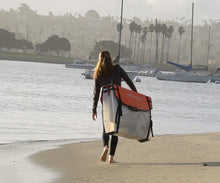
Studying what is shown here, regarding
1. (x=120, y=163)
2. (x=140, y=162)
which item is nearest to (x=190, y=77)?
(x=140, y=162)

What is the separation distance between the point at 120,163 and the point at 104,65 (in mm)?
1664

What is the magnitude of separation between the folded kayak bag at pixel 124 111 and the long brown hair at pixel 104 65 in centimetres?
26

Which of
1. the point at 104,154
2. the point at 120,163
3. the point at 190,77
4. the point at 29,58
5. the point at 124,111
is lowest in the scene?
the point at 29,58

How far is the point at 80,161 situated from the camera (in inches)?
420

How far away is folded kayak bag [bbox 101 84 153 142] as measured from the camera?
9.54 metres

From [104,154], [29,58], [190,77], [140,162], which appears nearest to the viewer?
[104,154]

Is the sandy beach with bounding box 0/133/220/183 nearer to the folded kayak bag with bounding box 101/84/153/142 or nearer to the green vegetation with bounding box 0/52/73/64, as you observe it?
the folded kayak bag with bounding box 101/84/153/142

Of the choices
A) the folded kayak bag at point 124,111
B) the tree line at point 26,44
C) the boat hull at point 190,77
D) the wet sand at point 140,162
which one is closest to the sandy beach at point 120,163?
the wet sand at point 140,162

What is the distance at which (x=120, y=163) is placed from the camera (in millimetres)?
10203

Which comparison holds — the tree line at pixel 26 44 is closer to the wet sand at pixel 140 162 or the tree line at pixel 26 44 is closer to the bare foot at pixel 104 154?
A: the wet sand at pixel 140 162

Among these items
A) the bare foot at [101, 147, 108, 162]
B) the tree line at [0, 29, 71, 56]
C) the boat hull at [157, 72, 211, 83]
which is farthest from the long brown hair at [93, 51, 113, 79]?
the tree line at [0, 29, 71, 56]

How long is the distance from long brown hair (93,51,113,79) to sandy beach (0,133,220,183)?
146cm

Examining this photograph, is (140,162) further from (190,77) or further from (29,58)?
(29,58)

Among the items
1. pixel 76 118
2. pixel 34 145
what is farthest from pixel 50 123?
pixel 34 145
